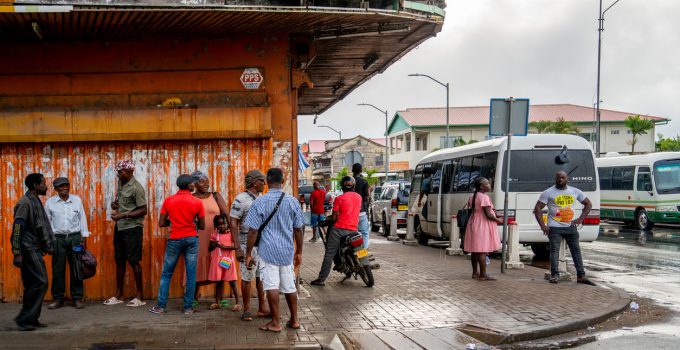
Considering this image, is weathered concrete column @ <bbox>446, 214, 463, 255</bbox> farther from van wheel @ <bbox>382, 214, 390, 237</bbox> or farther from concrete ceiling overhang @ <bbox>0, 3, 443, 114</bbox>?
van wheel @ <bbox>382, 214, 390, 237</bbox>

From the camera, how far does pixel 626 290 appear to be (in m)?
10.8

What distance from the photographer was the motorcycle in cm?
1054

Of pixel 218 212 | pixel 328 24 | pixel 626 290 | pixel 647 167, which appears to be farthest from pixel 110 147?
pixel 647 167

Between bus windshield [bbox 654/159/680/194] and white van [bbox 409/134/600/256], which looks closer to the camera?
white van [bbox 409/134/600/256]

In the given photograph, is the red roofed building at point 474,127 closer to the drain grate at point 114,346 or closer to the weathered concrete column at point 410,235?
the weathered concrete column at point 410,235

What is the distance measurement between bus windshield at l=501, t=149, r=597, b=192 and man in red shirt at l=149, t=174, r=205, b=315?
8.12 meters

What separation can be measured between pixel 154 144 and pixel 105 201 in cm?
101

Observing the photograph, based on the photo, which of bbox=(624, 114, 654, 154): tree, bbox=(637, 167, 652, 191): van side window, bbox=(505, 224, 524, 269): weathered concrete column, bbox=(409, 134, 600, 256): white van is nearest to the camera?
bbox=(505, 224, 524, 269): weathered concrete column

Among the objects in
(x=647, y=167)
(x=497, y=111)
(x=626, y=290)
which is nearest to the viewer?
(x=626, y=290)

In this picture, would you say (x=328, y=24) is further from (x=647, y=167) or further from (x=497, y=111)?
(x=647, y=167)

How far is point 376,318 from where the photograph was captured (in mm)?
8133

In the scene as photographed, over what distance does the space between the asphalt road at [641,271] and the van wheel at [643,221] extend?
49.3 inches

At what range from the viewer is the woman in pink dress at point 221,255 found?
8.59m

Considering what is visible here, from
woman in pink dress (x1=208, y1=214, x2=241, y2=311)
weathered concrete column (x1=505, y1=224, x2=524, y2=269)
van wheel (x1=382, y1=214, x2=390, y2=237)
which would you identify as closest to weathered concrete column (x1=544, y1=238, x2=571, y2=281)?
weathered concrete column (x1=505, y1=224, x2=524, y2=269)
